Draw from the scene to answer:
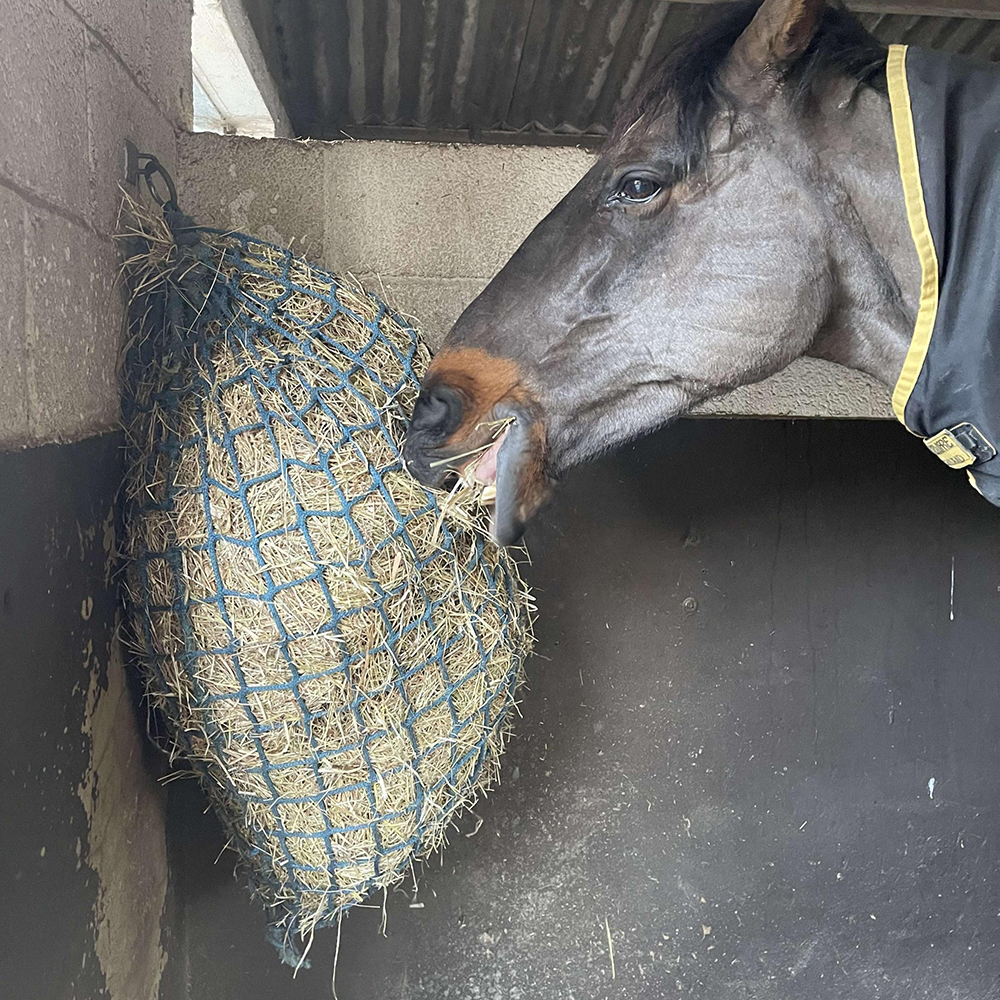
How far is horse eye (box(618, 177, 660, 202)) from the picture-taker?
1217 millimetres

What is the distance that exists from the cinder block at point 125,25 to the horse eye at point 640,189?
855mm

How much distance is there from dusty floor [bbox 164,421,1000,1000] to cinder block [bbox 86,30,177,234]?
1.13m

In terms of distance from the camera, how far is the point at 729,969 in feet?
6.80

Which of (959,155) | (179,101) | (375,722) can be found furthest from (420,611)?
(179,101)

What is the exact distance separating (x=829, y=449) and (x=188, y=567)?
157 centimetres

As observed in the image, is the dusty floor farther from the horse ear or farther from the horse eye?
the horse ear

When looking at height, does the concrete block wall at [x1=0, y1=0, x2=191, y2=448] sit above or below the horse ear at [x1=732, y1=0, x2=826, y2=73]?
below

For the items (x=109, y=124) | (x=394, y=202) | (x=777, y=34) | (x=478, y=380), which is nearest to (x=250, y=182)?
(x=394, y=202)

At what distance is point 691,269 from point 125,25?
3.52 ft

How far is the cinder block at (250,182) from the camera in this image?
170 centimetres

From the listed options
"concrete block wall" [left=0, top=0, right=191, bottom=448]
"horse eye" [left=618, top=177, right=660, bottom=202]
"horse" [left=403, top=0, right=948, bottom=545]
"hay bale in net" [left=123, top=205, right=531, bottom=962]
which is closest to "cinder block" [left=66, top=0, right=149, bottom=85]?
"concrete block wall" [left=0, top=0, right=191, bottom=448]

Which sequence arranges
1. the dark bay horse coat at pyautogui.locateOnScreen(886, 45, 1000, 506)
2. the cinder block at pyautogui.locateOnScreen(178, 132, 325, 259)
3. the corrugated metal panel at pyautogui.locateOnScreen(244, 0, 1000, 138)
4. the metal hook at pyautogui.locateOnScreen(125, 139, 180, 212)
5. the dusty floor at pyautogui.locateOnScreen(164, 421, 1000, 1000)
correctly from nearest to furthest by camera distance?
the dark bay horse coat at pyautogui.locateOnScreen(886, 45, 1000, 506), the metal hook at pyautogui.locateOnScreen(125, 139, 180, 212), the cinder block at pyautogui.locateOnScreen(178, 132, 325, 259), the dusty floor at pyautogui.locateOnScreen(164, 421, 1000, 1000), the corrugated metal panel at pyautogui.locateOnScreen(244, 0, 1000, 138)

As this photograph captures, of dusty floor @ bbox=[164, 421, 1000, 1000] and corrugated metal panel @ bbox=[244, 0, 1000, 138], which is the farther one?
corrugated metal panel @ bbox=[244, 0, 1000, 138]

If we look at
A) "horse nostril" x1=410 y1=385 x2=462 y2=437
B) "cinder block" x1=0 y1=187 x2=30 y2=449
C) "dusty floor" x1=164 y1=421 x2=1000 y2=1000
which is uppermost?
"cinder block" x1=0 y1=187 x2=30 y2=449
